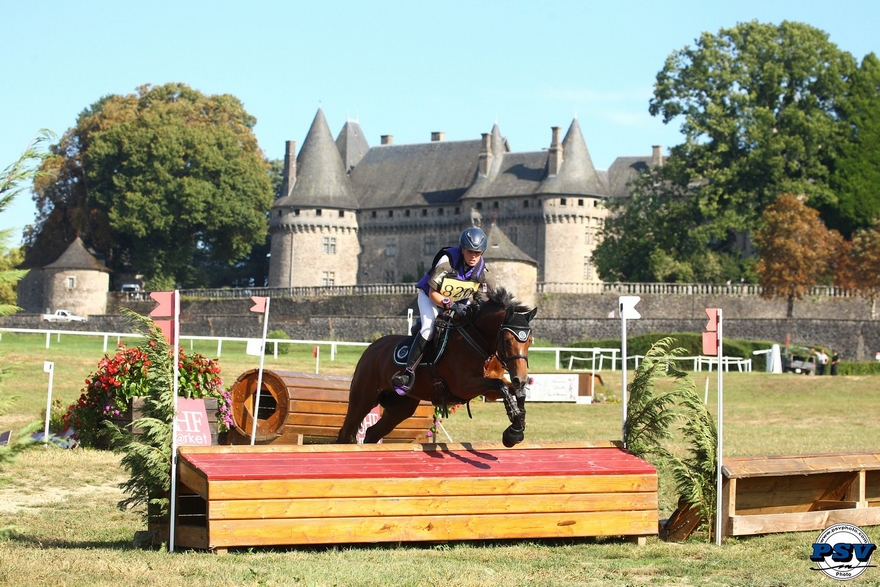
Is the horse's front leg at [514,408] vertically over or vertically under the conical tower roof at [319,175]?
under

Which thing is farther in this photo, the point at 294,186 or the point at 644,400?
the point at 294,186

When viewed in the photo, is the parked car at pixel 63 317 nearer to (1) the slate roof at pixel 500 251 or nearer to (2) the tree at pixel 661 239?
(1) the slate roof at pixel 500 251

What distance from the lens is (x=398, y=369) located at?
11438 millimetres

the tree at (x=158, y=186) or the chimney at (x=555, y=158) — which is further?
the chimney at (x=555, y=158)

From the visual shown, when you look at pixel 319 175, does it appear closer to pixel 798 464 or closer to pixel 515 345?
pixel 798 464

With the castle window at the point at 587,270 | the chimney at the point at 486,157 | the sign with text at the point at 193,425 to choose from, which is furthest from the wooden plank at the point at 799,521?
the chimney at the point at 486,157

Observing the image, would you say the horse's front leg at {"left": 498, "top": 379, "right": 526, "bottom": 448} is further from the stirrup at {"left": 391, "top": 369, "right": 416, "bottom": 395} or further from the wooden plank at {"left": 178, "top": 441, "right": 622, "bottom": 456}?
the stirrup at {"left": 391, "top": 369, "right": 416, "bottom": 395}

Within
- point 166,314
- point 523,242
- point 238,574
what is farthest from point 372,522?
point 523,242

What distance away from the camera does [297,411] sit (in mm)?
16359

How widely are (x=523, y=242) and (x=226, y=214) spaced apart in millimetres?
21820

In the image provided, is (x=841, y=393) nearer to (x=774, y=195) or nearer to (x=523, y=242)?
(x=774, y=195)

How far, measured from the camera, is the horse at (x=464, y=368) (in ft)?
33.4

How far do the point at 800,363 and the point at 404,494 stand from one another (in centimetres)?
3990

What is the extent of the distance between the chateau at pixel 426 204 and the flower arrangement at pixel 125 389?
67886 mm
